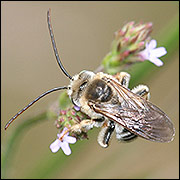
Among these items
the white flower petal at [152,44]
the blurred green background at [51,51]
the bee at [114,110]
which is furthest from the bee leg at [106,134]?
the blurred green background at [51,51]

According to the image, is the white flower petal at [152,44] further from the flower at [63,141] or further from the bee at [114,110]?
the flower at [63,141]

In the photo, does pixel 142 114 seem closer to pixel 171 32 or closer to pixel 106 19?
pixel 171 32

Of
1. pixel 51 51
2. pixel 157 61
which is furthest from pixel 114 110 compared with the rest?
pixel 51 51

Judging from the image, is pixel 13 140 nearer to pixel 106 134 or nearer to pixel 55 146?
pixel 55 146

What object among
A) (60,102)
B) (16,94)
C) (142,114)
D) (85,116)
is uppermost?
(16,94)

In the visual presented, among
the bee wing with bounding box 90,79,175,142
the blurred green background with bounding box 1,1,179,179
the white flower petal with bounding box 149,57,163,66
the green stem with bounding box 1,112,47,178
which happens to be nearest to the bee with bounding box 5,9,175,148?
the bee wing with bounding box 90,79,175,142

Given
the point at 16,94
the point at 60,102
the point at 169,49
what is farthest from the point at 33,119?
the point at 16,94
